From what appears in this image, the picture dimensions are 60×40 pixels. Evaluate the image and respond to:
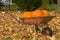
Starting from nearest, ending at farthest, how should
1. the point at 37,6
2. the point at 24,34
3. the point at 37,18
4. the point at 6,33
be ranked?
1. the point at 37,18
2. the point at 24,34
3. the point at 6,33
4. the point at 37,6

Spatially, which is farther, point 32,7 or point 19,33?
point 32,7

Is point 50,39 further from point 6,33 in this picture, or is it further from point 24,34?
point 6,33

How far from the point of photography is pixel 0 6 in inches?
546

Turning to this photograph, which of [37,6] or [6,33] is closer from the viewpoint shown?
[6,33]

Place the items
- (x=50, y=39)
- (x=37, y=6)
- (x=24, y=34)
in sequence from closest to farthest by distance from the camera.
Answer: (x=50, y=39)
(x=24, y=34)
(x=37, y=6)

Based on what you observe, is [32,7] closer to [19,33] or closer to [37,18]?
[19,33]

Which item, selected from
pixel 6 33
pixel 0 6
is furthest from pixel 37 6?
pixel 6 33

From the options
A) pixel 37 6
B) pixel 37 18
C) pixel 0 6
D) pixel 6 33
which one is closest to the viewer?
pixel 37 18

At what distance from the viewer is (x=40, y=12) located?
521cm

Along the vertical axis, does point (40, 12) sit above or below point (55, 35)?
above

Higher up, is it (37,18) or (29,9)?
(37,18)

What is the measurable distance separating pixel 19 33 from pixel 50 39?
3.48 feet

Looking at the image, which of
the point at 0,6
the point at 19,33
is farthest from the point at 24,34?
the point at 0,6

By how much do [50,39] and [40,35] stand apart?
0.55 m
